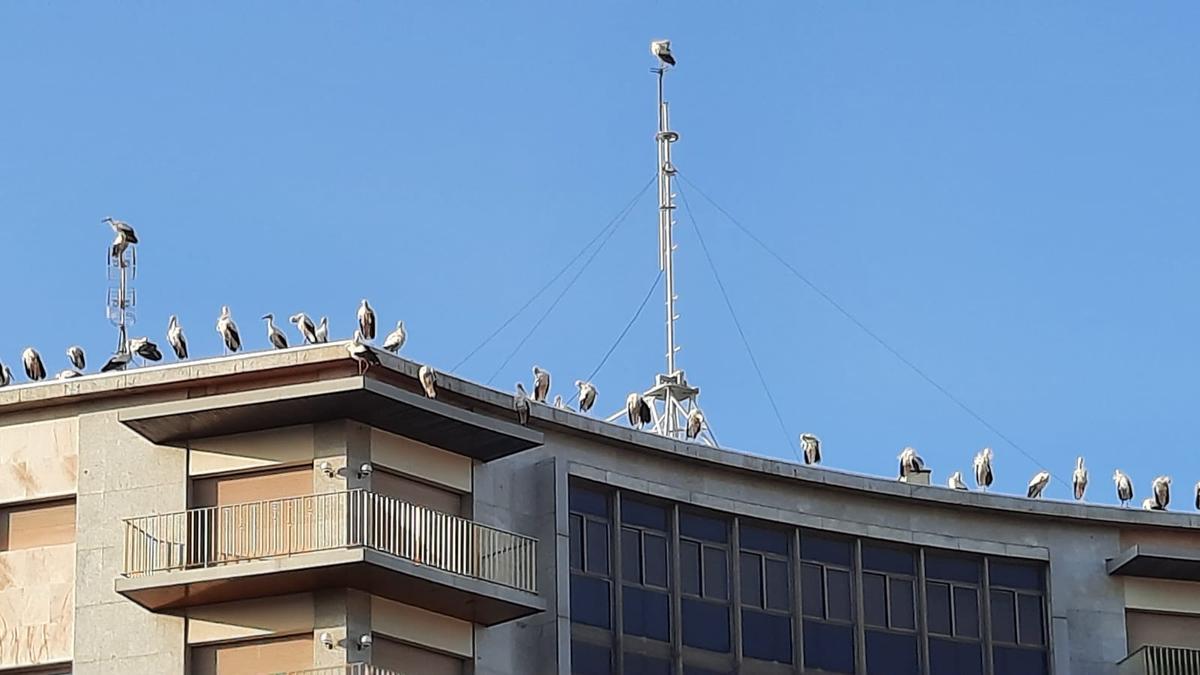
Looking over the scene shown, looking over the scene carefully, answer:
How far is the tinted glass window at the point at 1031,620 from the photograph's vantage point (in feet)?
200

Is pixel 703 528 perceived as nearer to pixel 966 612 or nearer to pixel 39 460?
pixel 966 612

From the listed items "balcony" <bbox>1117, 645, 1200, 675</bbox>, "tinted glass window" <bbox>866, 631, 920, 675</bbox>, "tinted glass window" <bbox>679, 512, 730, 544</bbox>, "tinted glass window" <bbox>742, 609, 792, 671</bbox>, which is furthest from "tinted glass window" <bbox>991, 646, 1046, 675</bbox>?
"tinted glass window" <bbox>679, 512, 730, 544</bbox>

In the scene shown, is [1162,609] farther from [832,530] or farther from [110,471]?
[110,471]

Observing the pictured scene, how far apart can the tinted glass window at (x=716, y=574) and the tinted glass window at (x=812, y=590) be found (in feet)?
5.71

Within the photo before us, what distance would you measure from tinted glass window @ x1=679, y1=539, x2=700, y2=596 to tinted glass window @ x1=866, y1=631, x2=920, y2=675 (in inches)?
161

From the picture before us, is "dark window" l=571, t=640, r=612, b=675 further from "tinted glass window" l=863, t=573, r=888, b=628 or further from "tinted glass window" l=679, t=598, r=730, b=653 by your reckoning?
"tinted glass window" l=863, t=573, r=888, b=628

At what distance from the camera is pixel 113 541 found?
53.4 m

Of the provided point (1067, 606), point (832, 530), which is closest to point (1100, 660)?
point (1067, 606)

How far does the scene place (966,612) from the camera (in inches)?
2388

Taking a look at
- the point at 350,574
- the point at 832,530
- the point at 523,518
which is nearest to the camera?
the point at 350,574

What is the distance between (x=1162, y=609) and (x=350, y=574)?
18.1 meters

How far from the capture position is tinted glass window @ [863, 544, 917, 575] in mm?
59906

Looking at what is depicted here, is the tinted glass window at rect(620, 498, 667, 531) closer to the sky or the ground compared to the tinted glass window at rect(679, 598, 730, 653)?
closer to the sky

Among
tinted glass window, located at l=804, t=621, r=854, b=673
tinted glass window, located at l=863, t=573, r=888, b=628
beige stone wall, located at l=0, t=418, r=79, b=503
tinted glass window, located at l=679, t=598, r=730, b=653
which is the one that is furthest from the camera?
tinted glass window, located at l=863, t=573, r=888, b=628
